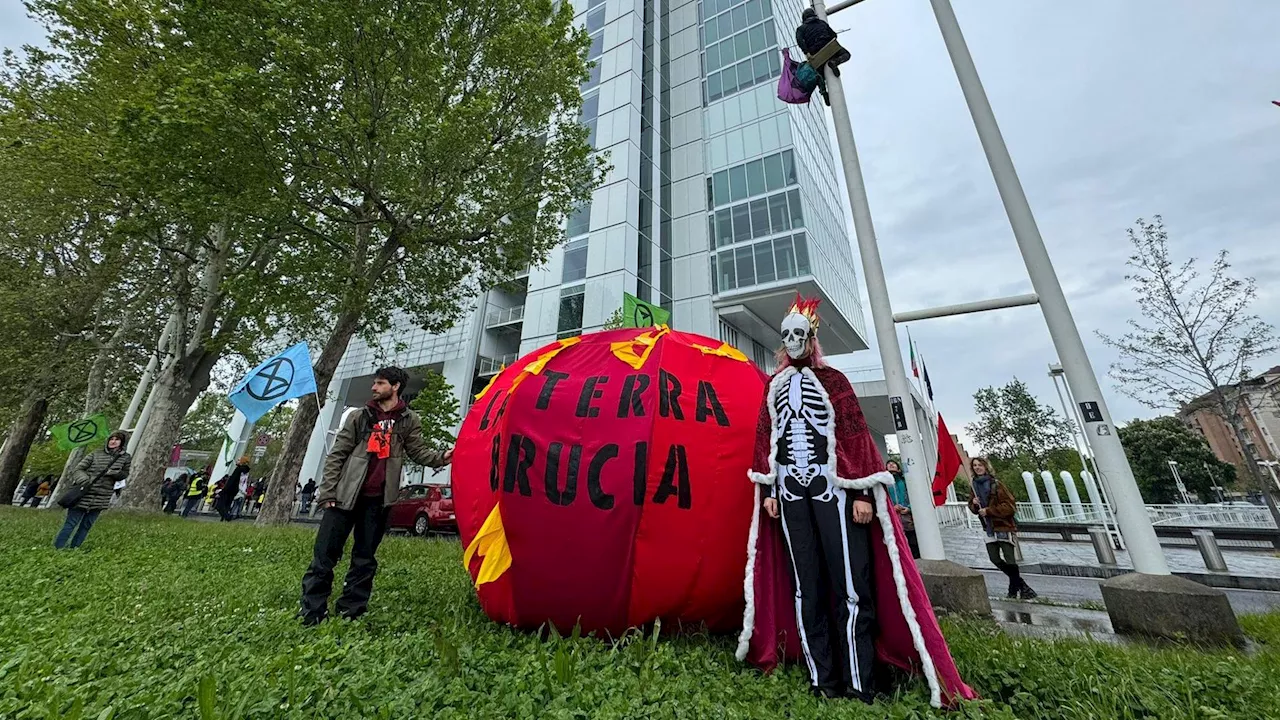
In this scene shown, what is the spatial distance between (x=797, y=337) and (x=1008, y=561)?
17.6ft

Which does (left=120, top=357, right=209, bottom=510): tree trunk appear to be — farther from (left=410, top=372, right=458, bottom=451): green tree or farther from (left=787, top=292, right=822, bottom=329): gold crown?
(left=787, top=292, right=822, bottom=329): gold crown

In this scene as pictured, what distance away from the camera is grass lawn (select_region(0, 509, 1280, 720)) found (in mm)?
2293

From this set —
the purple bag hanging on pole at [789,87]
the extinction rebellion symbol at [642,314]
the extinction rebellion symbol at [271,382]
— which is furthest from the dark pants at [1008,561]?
the extinction rebellion symbol at [271,382]

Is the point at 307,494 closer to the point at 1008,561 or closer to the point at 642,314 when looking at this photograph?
the point at 642,314

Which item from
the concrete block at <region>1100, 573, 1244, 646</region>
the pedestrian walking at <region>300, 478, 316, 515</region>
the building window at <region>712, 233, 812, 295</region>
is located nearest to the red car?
the pedestrian walking at <region>300, 478, 316, 515</region>

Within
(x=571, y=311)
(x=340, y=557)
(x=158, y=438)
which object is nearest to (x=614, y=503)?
(x=340, y=557)

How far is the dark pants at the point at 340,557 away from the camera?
3.82m

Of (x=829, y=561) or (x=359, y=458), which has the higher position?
(x=359, y=458)

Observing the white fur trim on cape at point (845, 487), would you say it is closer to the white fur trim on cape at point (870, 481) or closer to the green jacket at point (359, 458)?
the white fur trim on cape at point (870, 481)

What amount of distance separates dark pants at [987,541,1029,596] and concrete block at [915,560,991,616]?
6.20 ft

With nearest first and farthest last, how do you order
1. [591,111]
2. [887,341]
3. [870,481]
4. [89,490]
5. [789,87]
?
[870,481] → [887,341] → [89,490] → [789,87] → [591,111]

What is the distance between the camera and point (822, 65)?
723cm

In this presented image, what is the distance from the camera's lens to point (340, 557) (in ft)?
12.6

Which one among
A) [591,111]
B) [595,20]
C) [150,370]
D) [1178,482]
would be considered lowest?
[1178,482]
